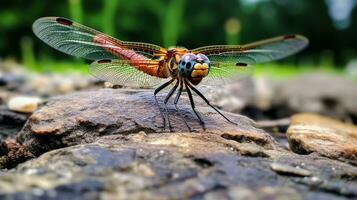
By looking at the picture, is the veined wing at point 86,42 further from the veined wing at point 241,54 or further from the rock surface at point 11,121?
the rock surface at point 11,121

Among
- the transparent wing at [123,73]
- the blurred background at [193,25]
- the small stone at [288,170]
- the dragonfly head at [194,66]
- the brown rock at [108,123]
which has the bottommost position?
the blurred background at [193,25]

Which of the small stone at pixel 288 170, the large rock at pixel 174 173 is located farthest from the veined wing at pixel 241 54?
the small stone at pixel 288 170

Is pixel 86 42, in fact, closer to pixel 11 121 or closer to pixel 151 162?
pixel 11 121

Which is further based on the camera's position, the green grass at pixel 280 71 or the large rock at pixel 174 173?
the green grass at pixel 280 71

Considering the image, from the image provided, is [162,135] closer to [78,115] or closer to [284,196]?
[78,115]

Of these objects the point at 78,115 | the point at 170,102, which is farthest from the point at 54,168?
the point at 170,102

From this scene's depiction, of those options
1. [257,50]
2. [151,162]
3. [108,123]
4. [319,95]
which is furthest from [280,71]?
[151,162]

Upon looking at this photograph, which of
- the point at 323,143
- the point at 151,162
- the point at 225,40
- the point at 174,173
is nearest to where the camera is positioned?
the point at 174,173
